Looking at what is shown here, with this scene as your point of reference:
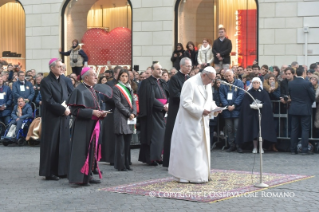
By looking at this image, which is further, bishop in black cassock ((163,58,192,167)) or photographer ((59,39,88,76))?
photographer ((59,39,88,76))

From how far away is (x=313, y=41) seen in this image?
2108cm

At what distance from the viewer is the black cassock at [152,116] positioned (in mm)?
13633

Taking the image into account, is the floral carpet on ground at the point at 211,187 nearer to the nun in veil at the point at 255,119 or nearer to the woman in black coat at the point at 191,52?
the nun in veil at the point at 255,119

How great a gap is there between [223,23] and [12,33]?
1172 cm

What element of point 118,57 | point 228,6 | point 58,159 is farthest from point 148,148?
point 118,57

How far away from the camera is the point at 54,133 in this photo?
11.7 m

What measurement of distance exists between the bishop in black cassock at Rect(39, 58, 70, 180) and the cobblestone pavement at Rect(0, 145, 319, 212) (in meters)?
0.24

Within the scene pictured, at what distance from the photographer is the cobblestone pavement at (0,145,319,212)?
28.8 ft

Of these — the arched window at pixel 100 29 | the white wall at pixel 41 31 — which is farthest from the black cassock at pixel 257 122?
the white wall at pixel 41 31

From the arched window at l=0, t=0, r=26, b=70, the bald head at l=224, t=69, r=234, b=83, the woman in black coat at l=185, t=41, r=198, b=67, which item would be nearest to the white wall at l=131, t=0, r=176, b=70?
the woman in black coat at l=185, t=41, r=198, b=67

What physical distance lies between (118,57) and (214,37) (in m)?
4.48

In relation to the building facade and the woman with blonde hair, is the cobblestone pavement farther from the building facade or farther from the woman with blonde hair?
the building facade

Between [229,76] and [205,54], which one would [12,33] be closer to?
[205,54]

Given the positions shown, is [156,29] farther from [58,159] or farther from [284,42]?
[58,159]
